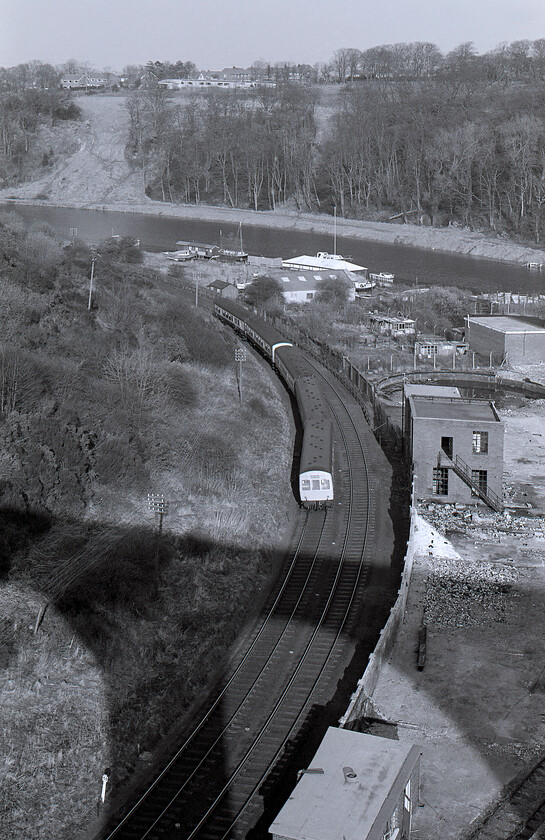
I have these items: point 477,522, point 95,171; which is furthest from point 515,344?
point 95,171

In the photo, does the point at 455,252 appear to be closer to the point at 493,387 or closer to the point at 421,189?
the point at 421,189

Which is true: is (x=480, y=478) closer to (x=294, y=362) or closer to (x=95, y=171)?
(x=294, y=362)

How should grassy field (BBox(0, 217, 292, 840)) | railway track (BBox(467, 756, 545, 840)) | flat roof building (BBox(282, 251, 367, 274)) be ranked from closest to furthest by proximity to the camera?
1. railway track (BBox(467, 756, 545, 840))
2. grassy field (BBox(0, 217, 292, 840))
3. flat roof building (BBox(282, 251, 367, 274))

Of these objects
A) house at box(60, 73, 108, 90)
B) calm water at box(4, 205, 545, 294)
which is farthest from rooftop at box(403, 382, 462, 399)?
house at box(60, 73, 108, 90)

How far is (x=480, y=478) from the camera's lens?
88.4 ft

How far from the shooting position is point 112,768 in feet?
50.2

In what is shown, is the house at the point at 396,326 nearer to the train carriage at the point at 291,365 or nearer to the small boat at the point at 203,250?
the train carriage at the point at 291,365

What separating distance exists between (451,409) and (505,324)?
20142 millimetres

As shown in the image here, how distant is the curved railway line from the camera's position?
46.6ft

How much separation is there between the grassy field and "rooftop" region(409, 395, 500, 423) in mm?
4634

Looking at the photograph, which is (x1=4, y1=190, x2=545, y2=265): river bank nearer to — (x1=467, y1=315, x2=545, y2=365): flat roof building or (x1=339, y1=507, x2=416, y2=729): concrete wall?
(x1=467, y1=315, x2=545, y2=365): flat roof building

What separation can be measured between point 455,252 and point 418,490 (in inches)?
2539

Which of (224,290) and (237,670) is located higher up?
(237,670)

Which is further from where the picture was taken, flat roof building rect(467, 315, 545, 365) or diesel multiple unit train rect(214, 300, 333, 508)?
flat roof building rect(467, 315, 545, 365)
